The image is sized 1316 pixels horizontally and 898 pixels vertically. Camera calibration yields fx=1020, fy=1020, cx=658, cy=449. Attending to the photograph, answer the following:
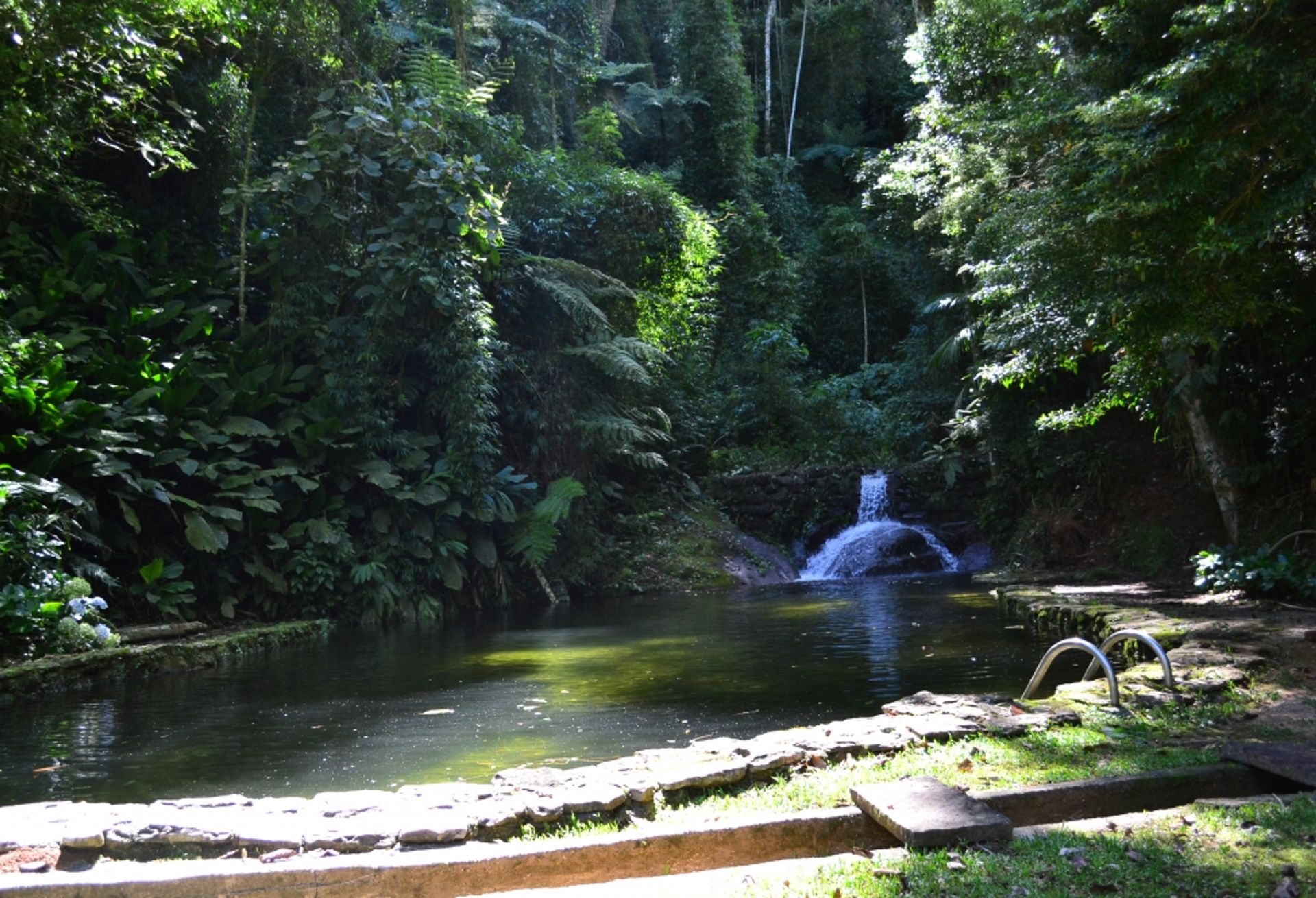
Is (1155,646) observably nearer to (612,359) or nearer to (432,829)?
(432,829)

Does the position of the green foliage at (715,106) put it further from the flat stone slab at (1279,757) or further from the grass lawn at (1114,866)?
the grass lawn at (1114,866)

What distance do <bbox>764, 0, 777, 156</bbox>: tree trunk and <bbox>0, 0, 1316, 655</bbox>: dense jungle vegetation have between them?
34.6ft

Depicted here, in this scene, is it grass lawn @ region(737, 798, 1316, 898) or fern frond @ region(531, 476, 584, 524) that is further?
fern frond @ region(531, 476, 584, 524)

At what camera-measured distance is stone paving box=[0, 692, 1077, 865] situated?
3.74 m

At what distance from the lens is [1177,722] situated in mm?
5070

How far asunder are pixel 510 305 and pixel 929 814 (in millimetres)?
13824

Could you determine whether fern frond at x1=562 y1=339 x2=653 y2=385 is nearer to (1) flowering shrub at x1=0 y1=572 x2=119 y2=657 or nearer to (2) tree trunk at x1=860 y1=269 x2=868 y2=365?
(1) flowering shrub at x1=0 y1=572 x2=119 y2=657

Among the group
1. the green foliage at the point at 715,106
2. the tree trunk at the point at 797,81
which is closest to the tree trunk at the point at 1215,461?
the green foliage at the point at 715,106

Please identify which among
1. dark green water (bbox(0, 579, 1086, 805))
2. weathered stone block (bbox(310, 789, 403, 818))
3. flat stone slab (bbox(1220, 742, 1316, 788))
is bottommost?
dark green water (bbox(0, 579, 1086, 805))

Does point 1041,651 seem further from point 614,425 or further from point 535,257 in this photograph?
point 535,257

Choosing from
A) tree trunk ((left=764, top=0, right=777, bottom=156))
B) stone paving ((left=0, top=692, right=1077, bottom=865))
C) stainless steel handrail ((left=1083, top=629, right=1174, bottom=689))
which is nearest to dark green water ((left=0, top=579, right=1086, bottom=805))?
stone paving ((left=0, top=692, right=1077, bottom=865))

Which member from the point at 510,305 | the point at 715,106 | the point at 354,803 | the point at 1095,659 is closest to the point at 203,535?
the point at 510,305

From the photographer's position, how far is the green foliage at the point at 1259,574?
8.76 m

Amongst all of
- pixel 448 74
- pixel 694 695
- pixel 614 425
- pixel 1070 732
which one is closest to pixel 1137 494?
pixel 614 425
